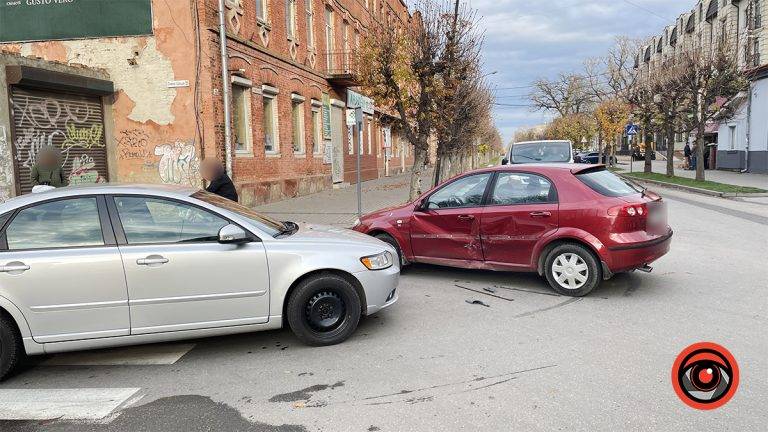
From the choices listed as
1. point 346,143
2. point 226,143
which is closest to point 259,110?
point 226,143

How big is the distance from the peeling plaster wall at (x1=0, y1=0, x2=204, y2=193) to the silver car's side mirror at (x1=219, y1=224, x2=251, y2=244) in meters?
10.6

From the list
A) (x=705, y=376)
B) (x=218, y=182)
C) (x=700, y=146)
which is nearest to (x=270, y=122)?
(x=218, y=182)

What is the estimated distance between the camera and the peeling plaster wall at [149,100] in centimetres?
1434

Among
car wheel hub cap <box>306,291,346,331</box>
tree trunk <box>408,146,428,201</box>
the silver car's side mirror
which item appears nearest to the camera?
the silver car's side mirror

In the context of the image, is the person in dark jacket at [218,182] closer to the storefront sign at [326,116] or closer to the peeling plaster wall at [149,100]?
the peeling plaster wall at [149,100]

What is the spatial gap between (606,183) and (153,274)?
16.6 ft

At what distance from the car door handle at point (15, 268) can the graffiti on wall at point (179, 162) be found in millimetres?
10557

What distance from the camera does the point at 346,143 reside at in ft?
89.0

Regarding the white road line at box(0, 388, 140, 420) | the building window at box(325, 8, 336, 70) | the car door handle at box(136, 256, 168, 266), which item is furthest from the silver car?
the building window at box(325, 8, 336, 70)

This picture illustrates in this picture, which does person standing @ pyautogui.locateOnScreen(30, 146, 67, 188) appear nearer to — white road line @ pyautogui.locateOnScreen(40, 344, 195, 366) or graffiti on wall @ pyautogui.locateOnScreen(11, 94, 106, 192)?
graffiti on wall @ pyautogui.locateOnScreen(11, 94, 106, 192)

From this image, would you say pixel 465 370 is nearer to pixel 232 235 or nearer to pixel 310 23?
pixel 232 235

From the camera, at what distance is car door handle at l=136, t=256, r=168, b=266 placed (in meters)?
4.43

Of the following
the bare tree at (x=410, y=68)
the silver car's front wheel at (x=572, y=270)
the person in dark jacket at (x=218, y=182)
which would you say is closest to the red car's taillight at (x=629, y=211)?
the silver car's front wheel at (x=572, y=270)

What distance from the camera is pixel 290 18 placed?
65.7 feet
